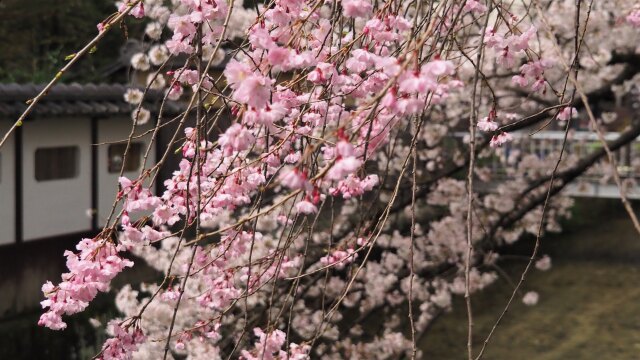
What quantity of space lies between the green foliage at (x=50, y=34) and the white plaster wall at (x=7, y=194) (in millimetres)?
4130

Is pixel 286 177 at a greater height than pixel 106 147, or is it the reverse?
pixel 286 177

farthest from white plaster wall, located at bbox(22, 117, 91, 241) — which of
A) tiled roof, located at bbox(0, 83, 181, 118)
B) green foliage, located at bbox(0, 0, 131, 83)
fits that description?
green foliage, located at bbox(0, 0, 131, 83)

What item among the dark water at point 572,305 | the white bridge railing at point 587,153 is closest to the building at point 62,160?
the dark water at point 572,305

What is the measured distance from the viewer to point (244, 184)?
2.59m

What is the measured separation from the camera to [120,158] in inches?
411

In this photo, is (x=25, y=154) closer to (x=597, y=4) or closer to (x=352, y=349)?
(x=352, y=349)

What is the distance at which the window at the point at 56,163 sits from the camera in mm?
9438

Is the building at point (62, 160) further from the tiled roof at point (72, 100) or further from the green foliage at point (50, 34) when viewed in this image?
the green foliage at point (50, 34)

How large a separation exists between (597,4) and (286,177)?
21.2 feet

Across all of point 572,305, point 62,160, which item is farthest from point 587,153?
point 62,160

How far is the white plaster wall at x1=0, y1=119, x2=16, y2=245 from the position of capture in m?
8.87

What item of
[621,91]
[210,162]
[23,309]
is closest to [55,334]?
[23,309]

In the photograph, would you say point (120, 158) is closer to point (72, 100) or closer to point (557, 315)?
point (72, 100)

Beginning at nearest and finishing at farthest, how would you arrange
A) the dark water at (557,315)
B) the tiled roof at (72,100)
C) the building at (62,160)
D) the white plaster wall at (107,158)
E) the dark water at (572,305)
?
1. the tiled roof at (72,100)
2. the building at (62,160)
3. the dark water at (557,315)
4. the white plaster wall at (107,158)
5. the dark water at (572,305)
